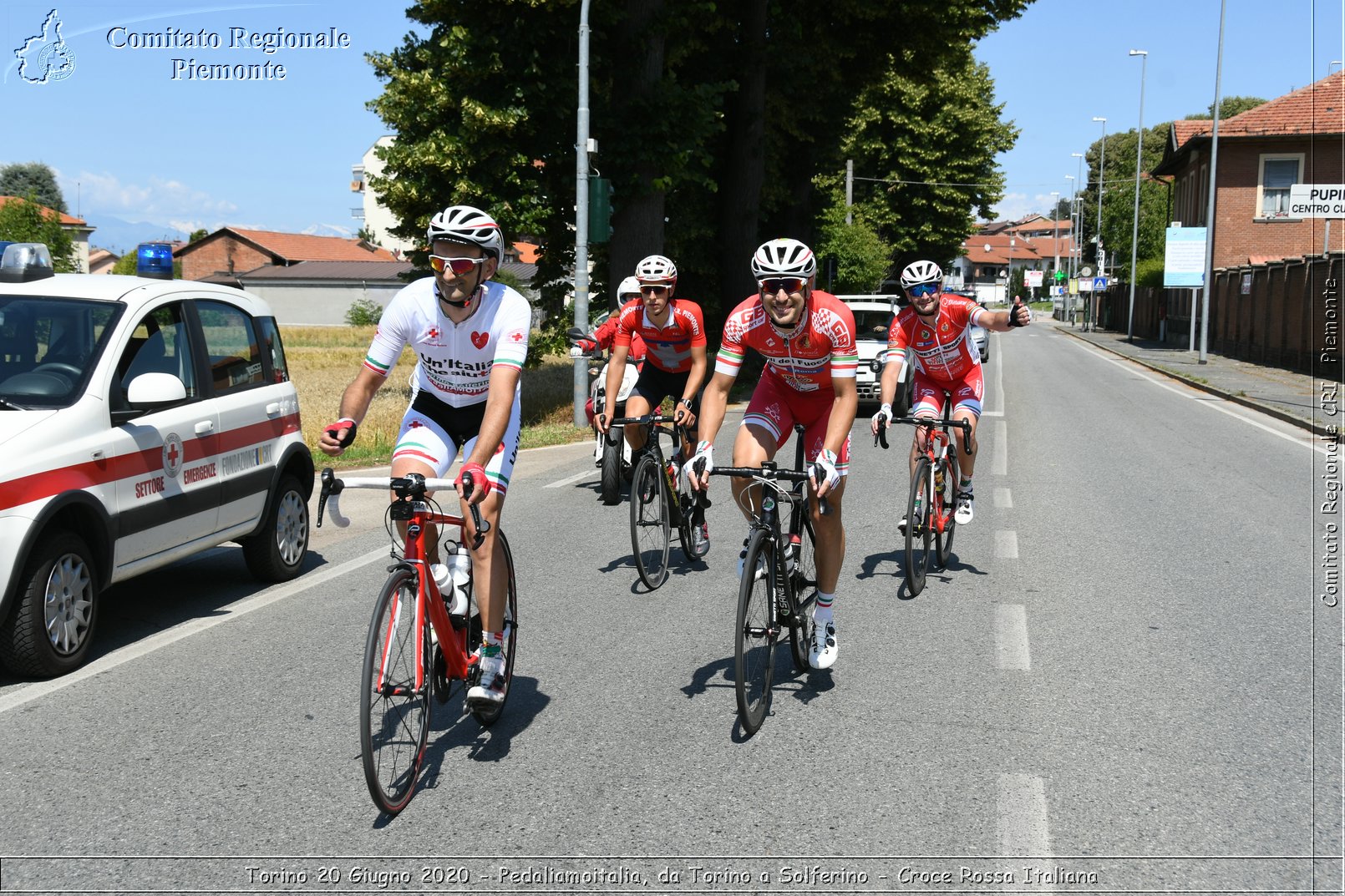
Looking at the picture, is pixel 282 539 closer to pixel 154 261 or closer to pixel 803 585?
pixel 154 261

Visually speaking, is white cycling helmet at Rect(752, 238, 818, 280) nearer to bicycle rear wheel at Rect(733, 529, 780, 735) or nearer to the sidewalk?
bicycle rear wheel at Rect(733, 529, 780, 735)

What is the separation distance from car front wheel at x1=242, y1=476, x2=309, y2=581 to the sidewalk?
49.4 ft

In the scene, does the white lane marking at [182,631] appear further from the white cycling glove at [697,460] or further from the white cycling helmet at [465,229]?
the white cycling glove at [697,460]

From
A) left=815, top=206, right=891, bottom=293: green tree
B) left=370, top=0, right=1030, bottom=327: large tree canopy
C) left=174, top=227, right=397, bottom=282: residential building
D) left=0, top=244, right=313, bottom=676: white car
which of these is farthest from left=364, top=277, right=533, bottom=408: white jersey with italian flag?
left=174, top=227, right=397, bottom=282: residential building

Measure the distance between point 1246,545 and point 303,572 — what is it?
22.4ft

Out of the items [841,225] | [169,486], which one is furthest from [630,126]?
[841,225]

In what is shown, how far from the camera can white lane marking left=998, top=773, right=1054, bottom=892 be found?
3.83m

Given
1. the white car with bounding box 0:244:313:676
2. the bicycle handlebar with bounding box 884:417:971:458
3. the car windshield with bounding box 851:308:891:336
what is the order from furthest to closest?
the car windshield with bounding box 851:308:891:336
the bicycle handlebar with bounding box 884:417:971:458
the white car with bounding box 0:244:313:676

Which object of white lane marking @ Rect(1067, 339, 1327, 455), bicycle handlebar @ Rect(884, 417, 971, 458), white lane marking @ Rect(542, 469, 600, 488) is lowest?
white lane marking @ Rect(542, 469, 600, 488)

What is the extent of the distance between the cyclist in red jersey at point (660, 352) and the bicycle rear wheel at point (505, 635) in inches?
114

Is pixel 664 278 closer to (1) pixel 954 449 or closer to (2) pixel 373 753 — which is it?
(1) pixel 954 449

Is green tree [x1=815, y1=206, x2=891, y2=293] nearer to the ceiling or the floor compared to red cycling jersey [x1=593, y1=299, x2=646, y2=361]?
nearer to the ceiling

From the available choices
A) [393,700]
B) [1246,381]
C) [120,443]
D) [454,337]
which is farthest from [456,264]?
[1246,381]

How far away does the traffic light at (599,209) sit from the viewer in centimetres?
1739
